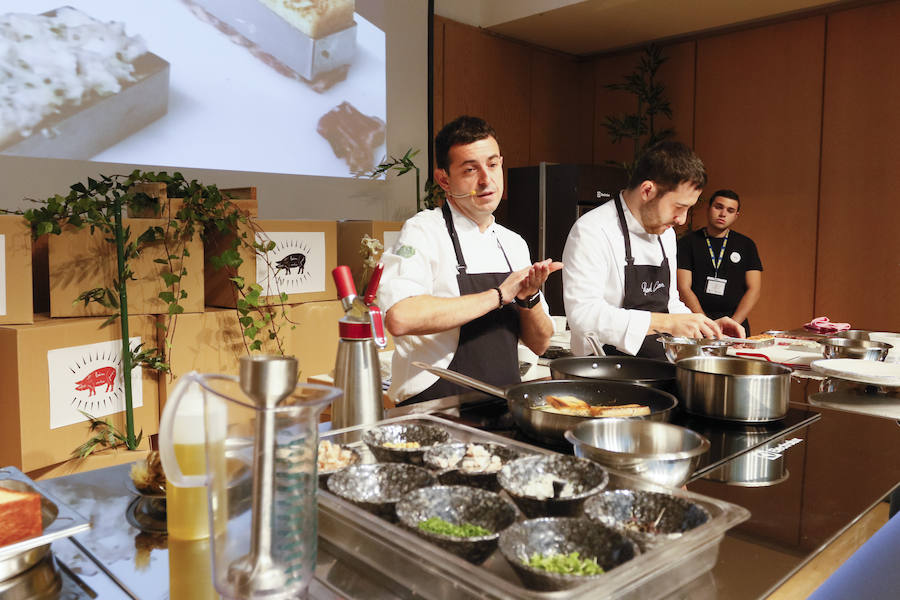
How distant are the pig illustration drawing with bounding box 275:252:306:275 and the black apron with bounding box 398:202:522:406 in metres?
1.11

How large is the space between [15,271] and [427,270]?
132 cm

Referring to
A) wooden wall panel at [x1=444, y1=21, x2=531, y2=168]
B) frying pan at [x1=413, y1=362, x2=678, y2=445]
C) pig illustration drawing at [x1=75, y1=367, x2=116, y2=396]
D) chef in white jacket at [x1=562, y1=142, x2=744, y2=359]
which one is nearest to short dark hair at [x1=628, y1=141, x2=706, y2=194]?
chef in white jacket at [x1=562, y1=142, x2=744, y2=359]

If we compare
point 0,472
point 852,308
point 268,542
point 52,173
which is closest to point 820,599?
point 268,542

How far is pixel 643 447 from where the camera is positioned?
41.0 inches

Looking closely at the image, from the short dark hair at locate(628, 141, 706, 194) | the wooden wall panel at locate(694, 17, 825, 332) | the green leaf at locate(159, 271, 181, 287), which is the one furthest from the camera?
the wooden wall panel at locate(694, 17, 825, 332)

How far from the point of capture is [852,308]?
5.02 meters

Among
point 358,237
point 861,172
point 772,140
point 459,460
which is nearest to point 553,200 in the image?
point 772,140

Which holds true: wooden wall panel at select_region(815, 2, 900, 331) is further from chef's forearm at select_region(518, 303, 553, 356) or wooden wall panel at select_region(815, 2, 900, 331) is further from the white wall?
chef's forearm at select_region(518, 303, 553, 356)

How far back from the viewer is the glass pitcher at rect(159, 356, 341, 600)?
0.60 m

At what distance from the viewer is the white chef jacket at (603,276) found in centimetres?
223

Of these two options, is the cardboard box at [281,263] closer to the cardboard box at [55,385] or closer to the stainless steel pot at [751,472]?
the cardboard box at [55,385]

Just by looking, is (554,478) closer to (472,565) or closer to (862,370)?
(472,565)

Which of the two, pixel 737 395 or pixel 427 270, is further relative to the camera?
pixel 427 270

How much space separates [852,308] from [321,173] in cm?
391
